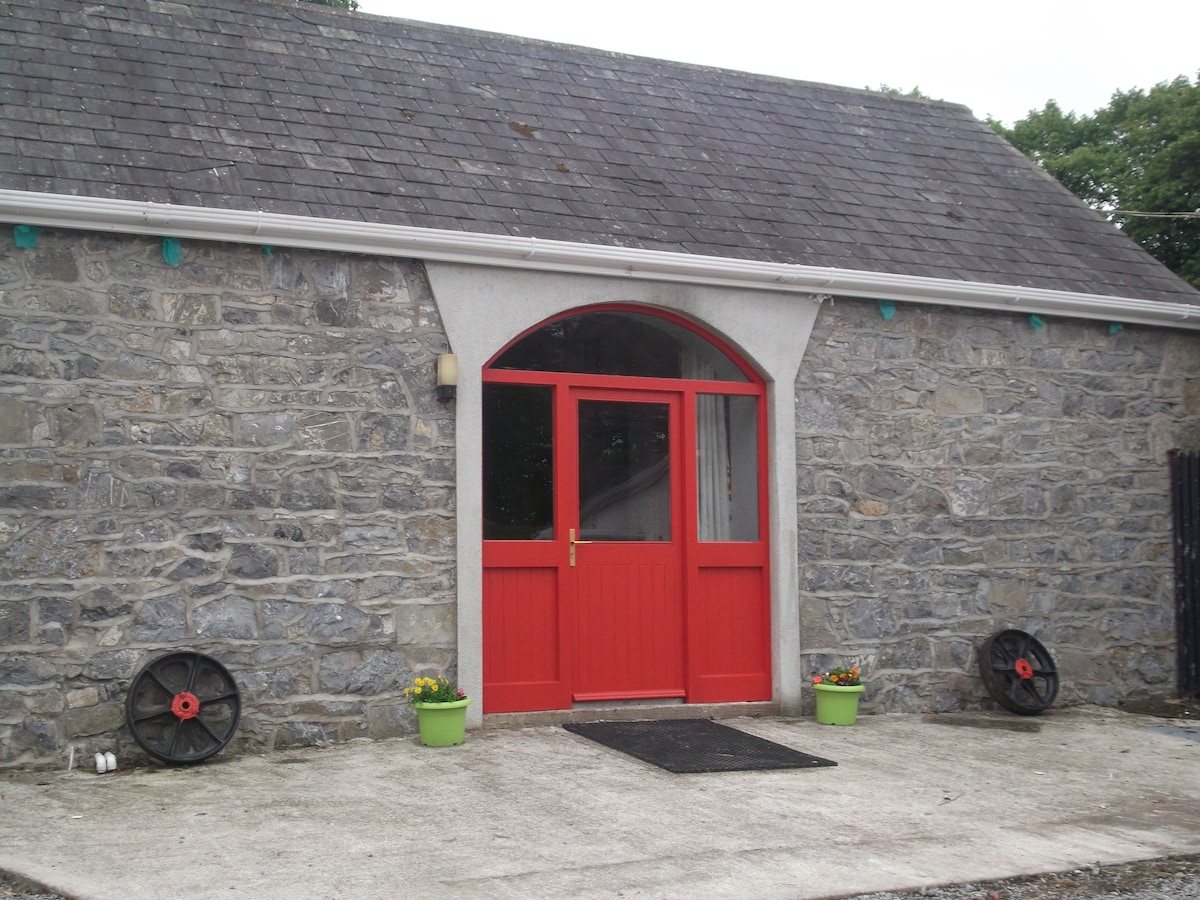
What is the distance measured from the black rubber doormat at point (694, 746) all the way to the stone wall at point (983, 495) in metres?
1.17

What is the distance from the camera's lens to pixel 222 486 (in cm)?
711

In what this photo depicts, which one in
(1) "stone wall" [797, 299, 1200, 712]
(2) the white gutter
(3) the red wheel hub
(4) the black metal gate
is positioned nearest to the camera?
(3) the red wheel hub

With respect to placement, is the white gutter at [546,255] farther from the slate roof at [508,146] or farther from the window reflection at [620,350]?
the window reflection at [620,350]

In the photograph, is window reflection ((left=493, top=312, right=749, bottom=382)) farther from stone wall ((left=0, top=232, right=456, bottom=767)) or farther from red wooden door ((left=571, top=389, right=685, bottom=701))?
stone wall ((left=0, top=232, right=456, bottom=767))

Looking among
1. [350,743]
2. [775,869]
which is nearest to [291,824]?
[350,743]

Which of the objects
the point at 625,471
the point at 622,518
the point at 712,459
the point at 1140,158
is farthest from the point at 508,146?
the point at 1140,158

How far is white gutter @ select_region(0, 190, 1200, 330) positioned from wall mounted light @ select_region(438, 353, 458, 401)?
63 cm

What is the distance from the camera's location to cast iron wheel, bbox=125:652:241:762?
668cm

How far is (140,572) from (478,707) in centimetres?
216

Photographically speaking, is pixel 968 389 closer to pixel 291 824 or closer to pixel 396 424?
pixel 396 424

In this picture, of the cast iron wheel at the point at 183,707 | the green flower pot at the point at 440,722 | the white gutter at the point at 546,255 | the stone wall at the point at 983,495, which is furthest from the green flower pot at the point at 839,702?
the cast iron wheel at the point at 183,707

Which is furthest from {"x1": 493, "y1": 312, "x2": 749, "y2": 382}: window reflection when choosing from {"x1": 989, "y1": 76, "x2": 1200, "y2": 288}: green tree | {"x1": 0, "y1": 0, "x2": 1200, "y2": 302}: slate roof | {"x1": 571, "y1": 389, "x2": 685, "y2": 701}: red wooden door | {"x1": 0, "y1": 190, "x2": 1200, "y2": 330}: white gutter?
{"x1": 989, "y1": 76, "x2": 1200, "y2": 288}: green tree

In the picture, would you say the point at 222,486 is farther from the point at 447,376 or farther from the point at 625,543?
the point at 625,543

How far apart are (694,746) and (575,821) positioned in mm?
1812
